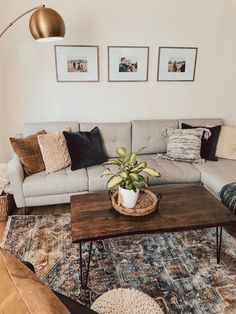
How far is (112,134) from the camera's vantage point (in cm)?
317

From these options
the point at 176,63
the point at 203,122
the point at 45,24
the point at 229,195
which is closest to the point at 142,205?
the point at 229,195

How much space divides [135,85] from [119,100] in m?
0.27

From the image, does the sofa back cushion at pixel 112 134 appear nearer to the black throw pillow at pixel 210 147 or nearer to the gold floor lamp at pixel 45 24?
the black throw pillow at pixel 210 147

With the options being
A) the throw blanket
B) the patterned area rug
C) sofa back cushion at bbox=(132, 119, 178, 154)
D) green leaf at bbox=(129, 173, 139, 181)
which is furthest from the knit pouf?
sofa back cushion at bbox=(132, 119, 178, 154)

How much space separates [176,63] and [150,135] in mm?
976

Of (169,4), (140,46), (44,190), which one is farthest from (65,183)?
(169,4)

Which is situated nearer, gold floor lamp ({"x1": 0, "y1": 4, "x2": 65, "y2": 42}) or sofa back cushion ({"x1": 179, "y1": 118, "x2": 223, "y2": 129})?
gold floor lamp ({"x1": 0, "y1": 4, "x2": 65, "y2": 42})

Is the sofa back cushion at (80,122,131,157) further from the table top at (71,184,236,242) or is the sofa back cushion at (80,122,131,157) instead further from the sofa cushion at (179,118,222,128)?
the table top at (71,184,236,242)

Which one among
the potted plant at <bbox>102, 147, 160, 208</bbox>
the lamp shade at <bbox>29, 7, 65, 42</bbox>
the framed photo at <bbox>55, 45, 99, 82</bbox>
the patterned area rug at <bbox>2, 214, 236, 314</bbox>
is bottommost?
the patterned area rug at <bbox>2, 214, 236, 314</bbox>

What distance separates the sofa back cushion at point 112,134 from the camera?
10.3 feet

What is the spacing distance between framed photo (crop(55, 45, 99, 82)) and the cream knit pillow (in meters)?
1.67

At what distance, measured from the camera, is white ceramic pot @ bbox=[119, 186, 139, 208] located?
1.91 meters

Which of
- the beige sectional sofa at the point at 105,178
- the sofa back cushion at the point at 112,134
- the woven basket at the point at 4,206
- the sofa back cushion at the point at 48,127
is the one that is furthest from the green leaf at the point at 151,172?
the woven basket at the point at 4,206

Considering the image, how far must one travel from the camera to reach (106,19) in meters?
3.07
